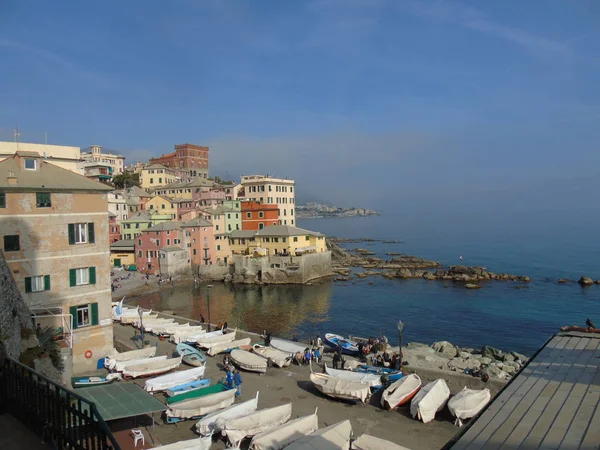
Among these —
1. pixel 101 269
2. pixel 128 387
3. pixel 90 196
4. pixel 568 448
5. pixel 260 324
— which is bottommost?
pixel 260 324

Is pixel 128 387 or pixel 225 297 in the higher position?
pixel 128 387

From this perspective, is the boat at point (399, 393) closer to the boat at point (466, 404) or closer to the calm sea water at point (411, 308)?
the boat at point (466, 404)

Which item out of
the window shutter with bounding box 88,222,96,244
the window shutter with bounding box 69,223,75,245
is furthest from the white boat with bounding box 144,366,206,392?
the window shutter with bounding box 69,223,75,245

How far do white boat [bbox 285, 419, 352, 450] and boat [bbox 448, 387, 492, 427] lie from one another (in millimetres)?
5312

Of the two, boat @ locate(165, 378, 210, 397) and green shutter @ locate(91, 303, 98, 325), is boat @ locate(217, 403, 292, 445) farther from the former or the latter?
green shutter @ locate(91, 303, 98, 325)

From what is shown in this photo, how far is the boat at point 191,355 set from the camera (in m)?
25.5

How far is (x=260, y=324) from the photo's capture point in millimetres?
46156

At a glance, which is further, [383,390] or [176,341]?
[176,341]

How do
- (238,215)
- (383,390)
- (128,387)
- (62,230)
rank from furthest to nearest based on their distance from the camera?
1. (238,215)
2. (62,230)
3. (383,390)
4. (128,387)

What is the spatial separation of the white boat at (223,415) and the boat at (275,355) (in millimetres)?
6603

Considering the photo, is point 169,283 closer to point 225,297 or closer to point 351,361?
point 225,297

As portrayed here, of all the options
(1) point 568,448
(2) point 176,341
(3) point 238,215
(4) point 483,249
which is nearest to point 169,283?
(3) point 238,215

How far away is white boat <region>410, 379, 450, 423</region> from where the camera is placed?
1808 cm

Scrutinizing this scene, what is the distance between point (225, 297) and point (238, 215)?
1086 inches
